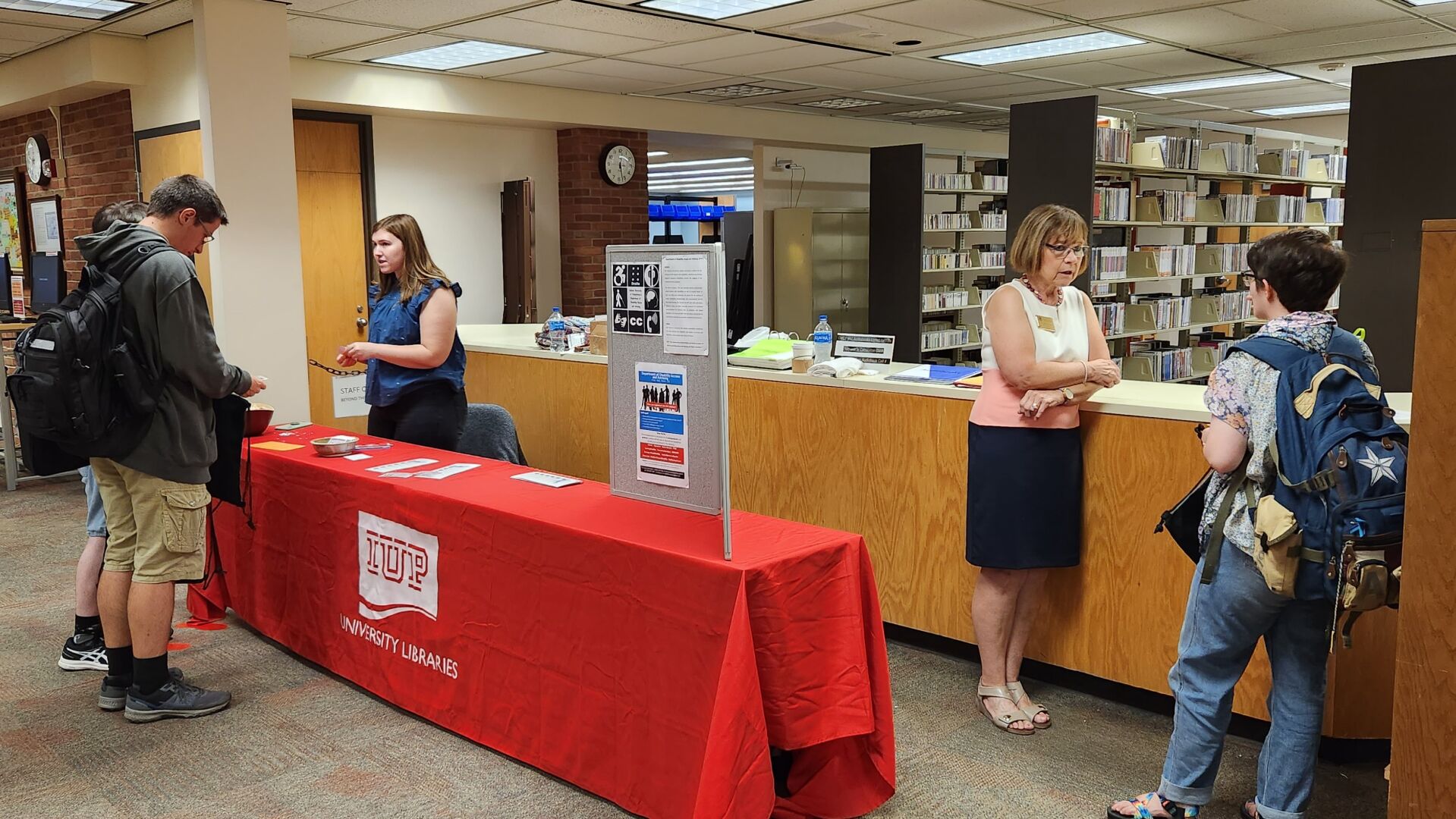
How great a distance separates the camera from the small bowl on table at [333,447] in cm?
354

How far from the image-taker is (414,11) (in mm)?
5777

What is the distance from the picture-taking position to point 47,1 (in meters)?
5.56

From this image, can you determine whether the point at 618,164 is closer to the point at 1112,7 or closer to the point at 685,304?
the point at 1112,7

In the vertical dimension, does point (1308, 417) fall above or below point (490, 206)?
below

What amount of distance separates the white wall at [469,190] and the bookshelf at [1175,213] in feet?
13.5

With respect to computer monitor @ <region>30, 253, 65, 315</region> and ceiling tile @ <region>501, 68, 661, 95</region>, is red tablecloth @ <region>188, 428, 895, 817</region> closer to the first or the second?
ceiling tile @ <region>501, 68, 661, 95</region>

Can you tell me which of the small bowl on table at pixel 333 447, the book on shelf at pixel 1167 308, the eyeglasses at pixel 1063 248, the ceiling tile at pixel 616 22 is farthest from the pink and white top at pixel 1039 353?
the book on shelf at pixel 1167 308

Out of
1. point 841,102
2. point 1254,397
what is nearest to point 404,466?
point 1254,397

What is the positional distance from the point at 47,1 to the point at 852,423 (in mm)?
4805

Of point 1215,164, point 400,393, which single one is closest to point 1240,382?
point 400,393

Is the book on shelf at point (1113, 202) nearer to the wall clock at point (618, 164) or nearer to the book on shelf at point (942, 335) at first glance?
the book on shelf at point (942, 335)

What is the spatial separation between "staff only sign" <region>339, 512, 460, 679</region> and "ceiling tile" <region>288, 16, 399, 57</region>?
3.92 metres

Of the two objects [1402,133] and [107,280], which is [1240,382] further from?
[1402,133]

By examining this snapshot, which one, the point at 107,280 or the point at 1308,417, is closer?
the point at 1308,417
